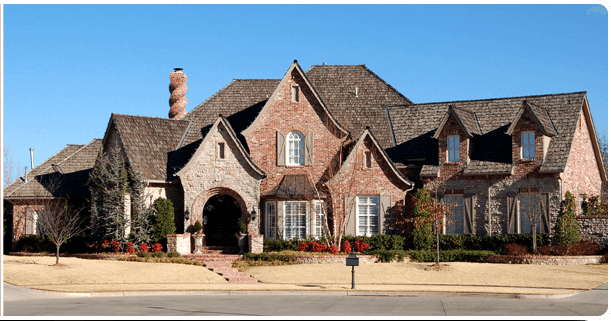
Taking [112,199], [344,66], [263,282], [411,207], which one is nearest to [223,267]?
[263,282]

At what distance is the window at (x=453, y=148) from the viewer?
121ft

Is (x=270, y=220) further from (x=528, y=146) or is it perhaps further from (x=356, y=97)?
(x=528, y=146)

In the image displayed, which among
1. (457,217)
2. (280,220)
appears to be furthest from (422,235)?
(280,220)

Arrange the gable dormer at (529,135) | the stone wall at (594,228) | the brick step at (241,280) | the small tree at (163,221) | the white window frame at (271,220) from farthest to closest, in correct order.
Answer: the white window frame at (271,220)
the small tree at (163,221)
the gable dormer at (529,135)
the stone wall at (594,228)
the brick step at (241,280)

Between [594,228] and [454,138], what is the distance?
25.4 ft

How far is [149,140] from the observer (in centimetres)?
3894

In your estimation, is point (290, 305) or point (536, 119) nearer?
point (290, 305)

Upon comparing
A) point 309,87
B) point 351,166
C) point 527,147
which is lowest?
point 351,166

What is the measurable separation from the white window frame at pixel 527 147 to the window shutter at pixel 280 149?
11.6 metres

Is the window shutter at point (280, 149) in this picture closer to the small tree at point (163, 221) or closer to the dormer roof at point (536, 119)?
the small tree at point (163, 221)

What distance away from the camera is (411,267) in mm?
31094

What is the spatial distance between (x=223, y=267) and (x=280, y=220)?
214 inches

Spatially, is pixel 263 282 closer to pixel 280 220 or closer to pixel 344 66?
pixel 280 220

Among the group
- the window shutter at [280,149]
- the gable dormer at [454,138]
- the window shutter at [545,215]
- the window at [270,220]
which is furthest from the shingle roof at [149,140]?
the window shutter at [545,215]
